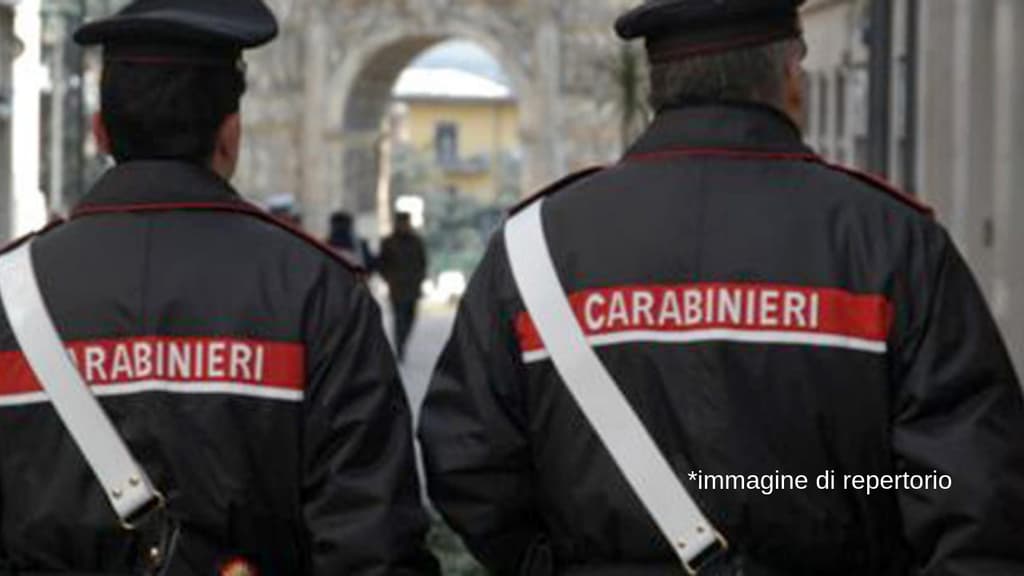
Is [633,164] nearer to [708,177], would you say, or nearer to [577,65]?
[708,177]

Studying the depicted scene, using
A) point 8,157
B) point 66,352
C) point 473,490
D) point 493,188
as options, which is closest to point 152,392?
point 66,352

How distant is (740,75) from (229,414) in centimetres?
98

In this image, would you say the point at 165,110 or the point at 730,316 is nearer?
the point at 730,316

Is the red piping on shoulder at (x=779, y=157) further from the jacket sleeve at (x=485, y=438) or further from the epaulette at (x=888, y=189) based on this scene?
the jacket sleeve at (x=485, y=438)

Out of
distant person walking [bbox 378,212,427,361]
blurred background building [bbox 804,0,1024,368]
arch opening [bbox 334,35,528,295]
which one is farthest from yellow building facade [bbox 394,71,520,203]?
blurred background building [bbox 804,0,1024,368]

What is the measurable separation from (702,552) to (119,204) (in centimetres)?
122

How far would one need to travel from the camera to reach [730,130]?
5.04m

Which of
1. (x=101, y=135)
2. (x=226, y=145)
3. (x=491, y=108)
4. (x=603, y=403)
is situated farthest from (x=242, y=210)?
(x=491, y=108)

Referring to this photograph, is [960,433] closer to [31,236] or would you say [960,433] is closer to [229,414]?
[229,414]

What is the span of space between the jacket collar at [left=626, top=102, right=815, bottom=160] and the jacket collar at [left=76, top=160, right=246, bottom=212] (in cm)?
76

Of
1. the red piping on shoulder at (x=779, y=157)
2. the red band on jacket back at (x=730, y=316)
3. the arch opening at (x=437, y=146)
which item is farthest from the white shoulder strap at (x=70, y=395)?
the arch opening at (x=437, y=146)

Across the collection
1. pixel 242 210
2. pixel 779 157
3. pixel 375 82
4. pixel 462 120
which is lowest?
pixel 462 120

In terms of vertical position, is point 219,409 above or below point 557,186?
below

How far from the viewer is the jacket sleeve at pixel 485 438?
5055mm
